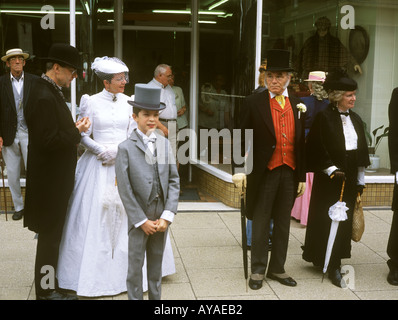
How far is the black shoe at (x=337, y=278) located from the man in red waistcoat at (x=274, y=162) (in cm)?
37

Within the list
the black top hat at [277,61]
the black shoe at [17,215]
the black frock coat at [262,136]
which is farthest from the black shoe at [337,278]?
the black shoe at [17,215]

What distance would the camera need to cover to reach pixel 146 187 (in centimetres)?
396

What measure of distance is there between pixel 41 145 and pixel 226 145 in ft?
15.7

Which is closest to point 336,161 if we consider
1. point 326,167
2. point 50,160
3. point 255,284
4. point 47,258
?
point 326,167

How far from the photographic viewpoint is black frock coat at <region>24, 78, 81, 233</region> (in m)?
4.45

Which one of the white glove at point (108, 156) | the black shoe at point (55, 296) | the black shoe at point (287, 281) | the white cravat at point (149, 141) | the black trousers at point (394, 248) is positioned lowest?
the black shoe at point (287, 281)

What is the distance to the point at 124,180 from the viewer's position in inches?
155

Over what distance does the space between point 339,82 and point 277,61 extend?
60cm

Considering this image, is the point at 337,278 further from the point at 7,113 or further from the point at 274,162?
the point at 7,113

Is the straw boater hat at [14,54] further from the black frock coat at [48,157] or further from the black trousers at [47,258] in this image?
the black trousers at [47,258]

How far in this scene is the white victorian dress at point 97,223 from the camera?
4.90m

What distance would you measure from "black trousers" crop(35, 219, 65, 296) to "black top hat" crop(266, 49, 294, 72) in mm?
2187

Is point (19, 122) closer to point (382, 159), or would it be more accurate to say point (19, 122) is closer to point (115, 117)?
point (115, 117)

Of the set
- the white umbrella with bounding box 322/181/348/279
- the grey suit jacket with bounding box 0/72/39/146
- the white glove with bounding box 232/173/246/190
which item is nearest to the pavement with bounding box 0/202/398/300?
the white umbrella with bounding box 322/181/348/279
